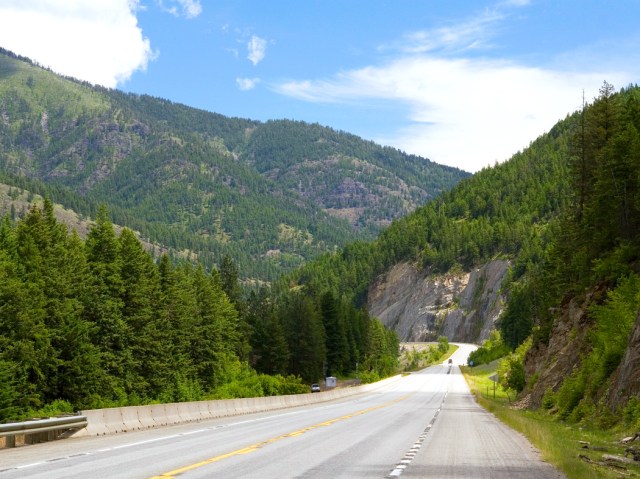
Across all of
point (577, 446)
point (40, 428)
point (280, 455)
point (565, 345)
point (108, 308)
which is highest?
point (108, 308)

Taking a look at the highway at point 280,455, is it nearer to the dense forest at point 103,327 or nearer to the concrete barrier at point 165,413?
the concrete barrier at point 165,413

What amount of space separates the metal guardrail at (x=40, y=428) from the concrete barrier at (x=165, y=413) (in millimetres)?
537

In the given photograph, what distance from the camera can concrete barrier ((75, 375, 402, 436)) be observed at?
24938mm

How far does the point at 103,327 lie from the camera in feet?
202

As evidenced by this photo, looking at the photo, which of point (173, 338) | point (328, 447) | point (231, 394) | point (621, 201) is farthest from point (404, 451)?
point (231, 394)

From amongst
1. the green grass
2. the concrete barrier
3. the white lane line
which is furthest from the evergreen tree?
the white lane line

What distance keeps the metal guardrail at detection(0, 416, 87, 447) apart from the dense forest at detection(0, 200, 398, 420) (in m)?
22.1

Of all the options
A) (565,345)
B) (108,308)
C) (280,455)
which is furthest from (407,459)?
(108,308)

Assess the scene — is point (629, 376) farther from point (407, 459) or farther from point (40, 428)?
point (40, 428)

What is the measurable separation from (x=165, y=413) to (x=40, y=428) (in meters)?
10.5

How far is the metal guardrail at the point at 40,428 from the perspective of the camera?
782 inches

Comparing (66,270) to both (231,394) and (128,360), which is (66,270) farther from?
(231,394)

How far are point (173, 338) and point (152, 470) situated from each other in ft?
219

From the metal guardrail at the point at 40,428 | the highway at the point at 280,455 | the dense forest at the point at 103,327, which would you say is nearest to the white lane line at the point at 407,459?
the highway at the point at 280,455
